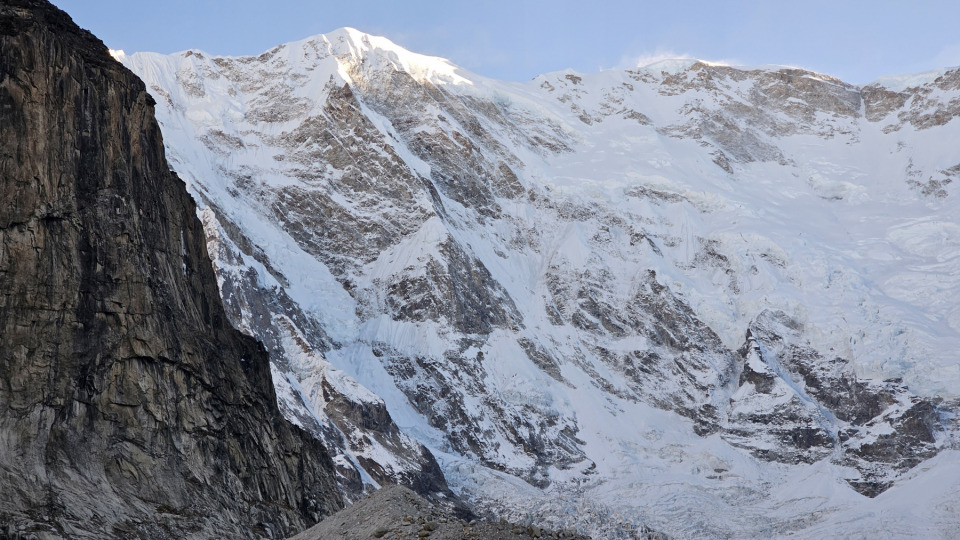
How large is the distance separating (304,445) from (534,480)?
82203 millimetres

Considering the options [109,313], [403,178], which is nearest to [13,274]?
[109,313]

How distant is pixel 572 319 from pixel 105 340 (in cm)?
12586

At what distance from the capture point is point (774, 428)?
159250 mm

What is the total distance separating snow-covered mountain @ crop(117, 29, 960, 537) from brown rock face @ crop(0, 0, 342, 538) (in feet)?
202

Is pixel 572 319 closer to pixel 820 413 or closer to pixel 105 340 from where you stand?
pixel 820 413

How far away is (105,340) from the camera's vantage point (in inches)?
2013

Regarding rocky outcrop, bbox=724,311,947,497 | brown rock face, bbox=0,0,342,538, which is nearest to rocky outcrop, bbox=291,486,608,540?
brown rock face, bbox=0,0,342,538

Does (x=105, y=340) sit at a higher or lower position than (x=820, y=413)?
lower

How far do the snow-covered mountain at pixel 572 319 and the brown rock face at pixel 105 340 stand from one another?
61.6m

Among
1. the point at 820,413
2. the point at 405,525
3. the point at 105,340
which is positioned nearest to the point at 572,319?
the point at 820,413

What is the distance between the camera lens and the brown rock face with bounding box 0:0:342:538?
47.2 m

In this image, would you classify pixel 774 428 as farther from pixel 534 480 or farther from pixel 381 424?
pixel 381 424

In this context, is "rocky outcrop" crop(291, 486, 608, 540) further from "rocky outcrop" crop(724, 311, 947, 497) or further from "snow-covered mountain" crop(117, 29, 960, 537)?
"rocky outcrop" crop(724, 311, 947, 497)

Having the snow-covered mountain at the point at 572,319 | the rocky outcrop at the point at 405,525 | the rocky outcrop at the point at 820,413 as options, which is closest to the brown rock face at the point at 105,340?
the rocky outcrop at the point at 405,525
